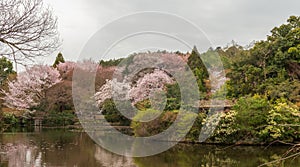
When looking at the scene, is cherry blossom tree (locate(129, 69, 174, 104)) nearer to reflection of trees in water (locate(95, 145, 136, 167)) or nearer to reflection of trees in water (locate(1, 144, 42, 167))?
reflection of trees in water (locate(95, 145, 136, 167))

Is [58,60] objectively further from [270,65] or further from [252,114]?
[252,114]

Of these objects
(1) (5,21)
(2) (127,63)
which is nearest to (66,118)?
(2) (127,63)

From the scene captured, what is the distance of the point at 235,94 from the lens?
48.8 ft

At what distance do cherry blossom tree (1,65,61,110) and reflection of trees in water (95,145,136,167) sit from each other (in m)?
9.91

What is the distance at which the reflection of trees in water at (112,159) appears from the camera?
830 cm

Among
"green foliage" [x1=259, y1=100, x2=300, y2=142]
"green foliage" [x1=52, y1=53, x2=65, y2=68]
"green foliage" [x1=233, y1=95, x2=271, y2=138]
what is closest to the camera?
"green foliage" [x1=259, y1=100, x2=300, y2=142]

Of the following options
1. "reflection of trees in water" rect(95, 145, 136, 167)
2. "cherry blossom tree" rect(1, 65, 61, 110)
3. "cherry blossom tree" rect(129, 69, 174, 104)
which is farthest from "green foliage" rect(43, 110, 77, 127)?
"reflection of trees in water" rect(95, 145, 136, 167)

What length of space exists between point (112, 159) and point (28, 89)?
41.5 ft

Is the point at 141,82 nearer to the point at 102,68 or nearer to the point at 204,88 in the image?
the point at 204,88

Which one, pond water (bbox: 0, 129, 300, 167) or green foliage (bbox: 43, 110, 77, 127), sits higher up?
green foliage (bbox: 43, 110, 77, 127)

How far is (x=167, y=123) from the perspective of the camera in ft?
45.5

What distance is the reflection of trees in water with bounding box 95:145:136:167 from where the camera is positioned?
8.30 meters

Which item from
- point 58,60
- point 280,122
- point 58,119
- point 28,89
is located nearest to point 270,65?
point 280,122

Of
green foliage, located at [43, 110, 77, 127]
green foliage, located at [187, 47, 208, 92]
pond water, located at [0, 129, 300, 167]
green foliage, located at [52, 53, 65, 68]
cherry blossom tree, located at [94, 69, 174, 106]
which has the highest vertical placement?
green foliage, located at [52, 53, 65, 68]
